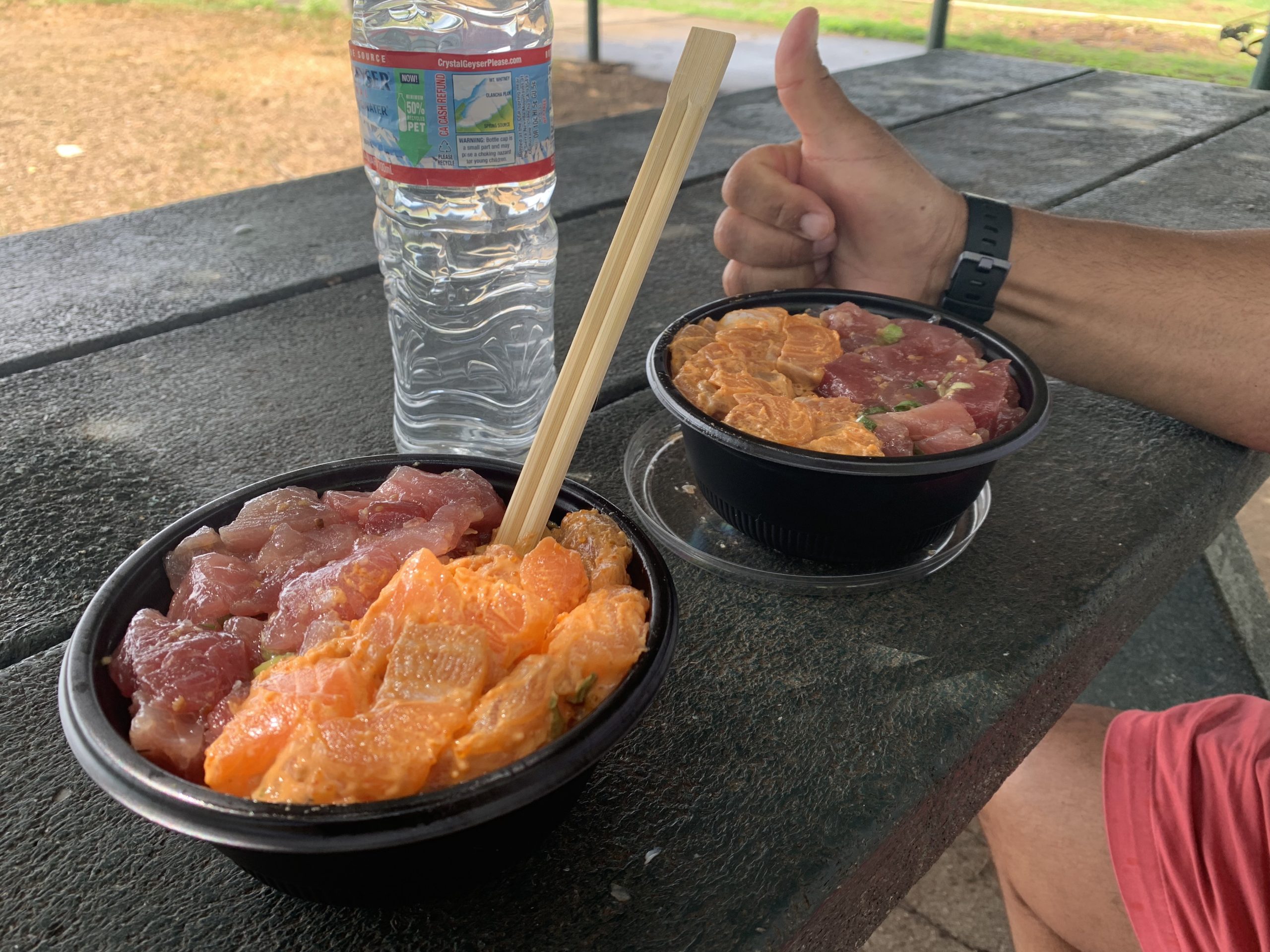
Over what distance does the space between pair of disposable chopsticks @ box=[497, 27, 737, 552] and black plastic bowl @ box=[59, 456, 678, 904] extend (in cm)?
13

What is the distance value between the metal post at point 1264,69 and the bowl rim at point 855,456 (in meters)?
3.45

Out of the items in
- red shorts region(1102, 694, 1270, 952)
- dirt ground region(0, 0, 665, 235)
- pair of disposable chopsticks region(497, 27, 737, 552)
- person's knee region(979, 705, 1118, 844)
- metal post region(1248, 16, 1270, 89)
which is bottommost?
dirt ground region(0, 0, 665, 235)

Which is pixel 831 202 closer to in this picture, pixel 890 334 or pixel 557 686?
pixel 890 334

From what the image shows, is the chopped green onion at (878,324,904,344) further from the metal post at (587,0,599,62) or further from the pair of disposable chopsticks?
the metal post at (587,0,599,62)

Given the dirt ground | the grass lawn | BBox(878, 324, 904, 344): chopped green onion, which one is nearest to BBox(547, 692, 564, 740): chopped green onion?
BBox(878, 324, 904, 344): chopped green onion

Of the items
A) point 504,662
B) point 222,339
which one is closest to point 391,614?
point 504,662

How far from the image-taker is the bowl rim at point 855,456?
1.03 m

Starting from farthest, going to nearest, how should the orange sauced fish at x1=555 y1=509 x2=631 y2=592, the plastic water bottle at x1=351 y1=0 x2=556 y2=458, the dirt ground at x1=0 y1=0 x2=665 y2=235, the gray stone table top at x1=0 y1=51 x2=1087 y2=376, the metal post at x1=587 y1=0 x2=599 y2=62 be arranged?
the metal post at x1=587 y1=0 x2=599 y2=62 < the dirt ground at x1=0 y1=0 x2=665 y2=235 < the gray stone table top at x1=0 y1=51 x2=1087 y2=376 < the plastic water bottle at x1=351 y1=0 x2=556 y2=458 < the orange sauced fish at x1=555 y1=509 x2=631 y2=592

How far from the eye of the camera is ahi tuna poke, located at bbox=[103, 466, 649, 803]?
2.23 ft

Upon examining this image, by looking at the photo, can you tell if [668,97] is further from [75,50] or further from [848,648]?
[75,50]

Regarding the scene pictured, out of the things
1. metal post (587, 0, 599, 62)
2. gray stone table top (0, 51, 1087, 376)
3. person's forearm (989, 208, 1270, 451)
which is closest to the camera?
person's forearm (989, 208, 1270, 451)

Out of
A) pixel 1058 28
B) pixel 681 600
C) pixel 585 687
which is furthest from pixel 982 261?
pixel 1058 28

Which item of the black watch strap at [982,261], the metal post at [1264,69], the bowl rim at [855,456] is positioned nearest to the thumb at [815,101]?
the black watch strap at [982,261]

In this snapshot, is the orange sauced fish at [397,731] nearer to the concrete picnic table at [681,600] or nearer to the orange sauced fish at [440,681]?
the orange sauced fish at [440,681]
